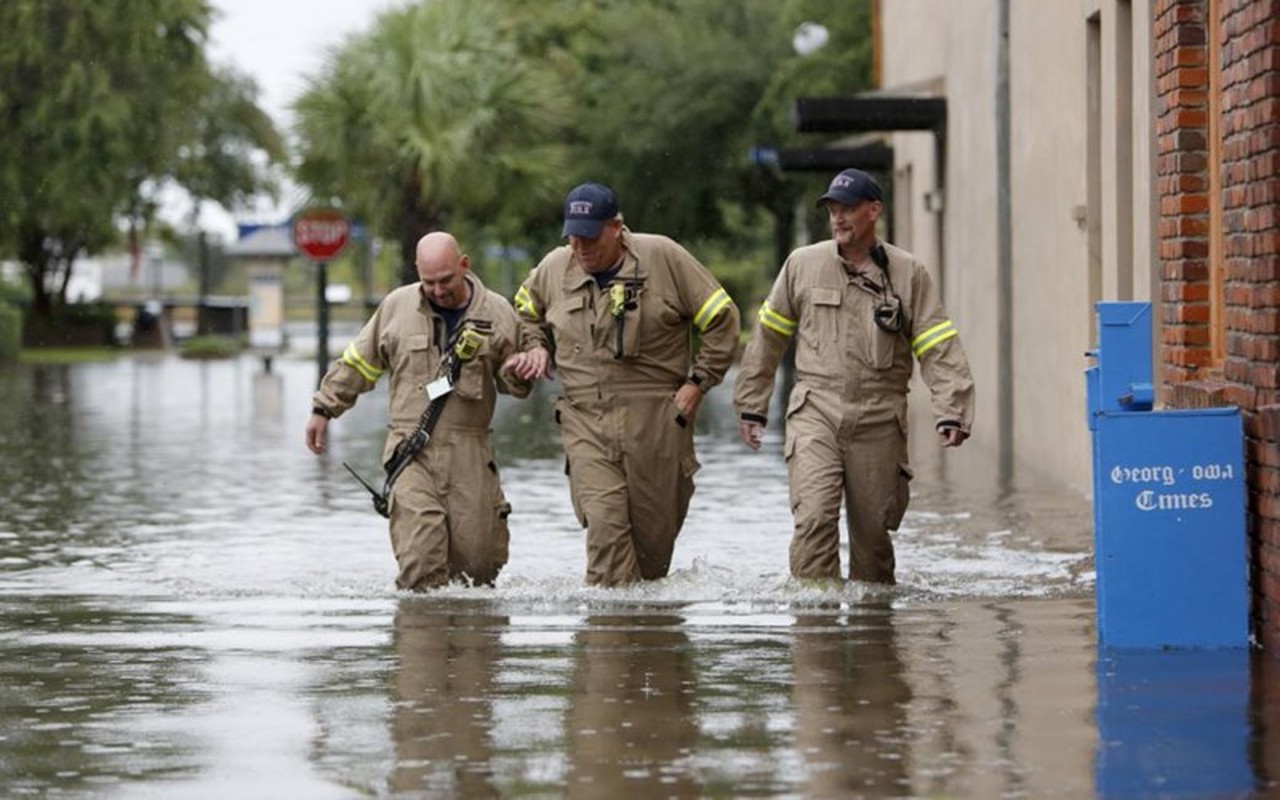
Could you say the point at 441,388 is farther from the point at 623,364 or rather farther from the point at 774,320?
the point at 774,320

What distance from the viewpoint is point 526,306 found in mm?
12570

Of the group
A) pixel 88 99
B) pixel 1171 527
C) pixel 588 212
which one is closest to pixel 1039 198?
pixel 588 212

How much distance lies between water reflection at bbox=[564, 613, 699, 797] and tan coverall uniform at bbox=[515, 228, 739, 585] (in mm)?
1319

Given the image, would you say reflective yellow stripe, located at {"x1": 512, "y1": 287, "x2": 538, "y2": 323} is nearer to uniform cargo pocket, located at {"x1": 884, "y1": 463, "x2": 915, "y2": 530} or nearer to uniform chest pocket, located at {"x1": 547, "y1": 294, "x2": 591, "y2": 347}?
uniform chest pocket, located at {"x1": 547, "y1": 294, "x2": 591, "y2": 347}

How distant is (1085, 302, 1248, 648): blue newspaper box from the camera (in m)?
9.87

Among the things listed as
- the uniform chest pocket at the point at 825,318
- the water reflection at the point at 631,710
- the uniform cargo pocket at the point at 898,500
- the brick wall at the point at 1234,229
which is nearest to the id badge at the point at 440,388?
the uniform chest pocket at the point at 825,318

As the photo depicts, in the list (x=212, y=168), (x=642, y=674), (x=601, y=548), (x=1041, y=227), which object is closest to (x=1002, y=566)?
(x=601, y=548)

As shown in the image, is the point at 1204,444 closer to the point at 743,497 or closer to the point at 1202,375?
the point at 1202,375

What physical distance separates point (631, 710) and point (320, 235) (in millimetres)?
30243

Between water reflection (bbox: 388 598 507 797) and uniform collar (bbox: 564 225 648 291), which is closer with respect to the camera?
water reflection (bbox: 388 598 507 797)

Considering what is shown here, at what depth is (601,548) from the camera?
12516mm

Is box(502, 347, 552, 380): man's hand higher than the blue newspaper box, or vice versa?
box(502, 347, 552, 380): man's hand

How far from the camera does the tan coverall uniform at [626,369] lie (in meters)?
12.5

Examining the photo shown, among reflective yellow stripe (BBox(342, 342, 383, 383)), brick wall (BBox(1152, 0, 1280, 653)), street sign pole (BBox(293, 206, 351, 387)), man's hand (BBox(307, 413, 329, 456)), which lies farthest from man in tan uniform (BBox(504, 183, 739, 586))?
street sign pole (BBox(293, 206, 351, 387))
